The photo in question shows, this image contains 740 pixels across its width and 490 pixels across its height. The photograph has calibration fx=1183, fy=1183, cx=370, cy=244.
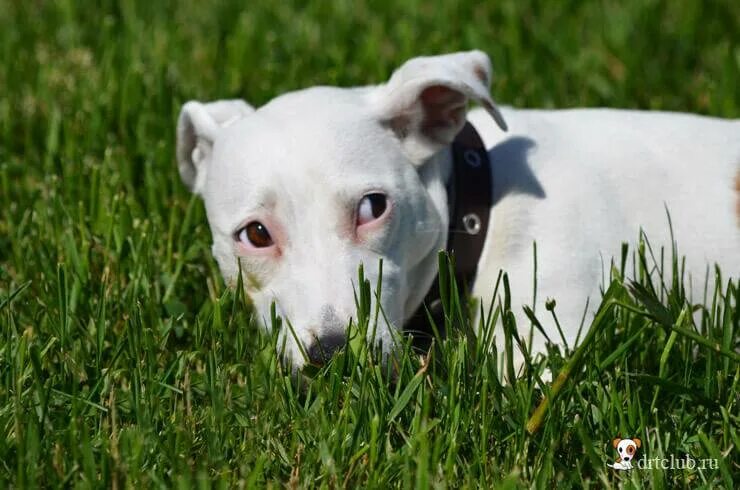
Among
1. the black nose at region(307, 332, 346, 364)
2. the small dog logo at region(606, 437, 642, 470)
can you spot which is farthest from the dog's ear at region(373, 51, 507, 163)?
the small dog logo at region(606, 437, 642, 470)

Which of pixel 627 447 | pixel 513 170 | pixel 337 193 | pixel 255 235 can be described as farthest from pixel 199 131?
pixel 627 447

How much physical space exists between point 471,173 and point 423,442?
1.26 meters

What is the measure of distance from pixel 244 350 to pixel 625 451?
1128 mm

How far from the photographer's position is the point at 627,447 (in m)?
3.05

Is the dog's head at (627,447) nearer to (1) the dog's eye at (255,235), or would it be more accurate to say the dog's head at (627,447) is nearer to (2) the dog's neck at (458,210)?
(2) the dog's neck at (458,210)

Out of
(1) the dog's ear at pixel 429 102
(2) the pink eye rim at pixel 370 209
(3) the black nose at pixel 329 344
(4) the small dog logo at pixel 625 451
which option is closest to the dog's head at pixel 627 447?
(4) the small dog logo at pixel 625 451

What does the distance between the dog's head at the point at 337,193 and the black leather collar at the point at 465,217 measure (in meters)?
0.07

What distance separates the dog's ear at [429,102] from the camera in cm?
372

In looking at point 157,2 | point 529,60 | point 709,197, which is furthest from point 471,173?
point 157,2

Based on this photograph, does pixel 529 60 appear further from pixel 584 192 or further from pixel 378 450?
pixel 378 450

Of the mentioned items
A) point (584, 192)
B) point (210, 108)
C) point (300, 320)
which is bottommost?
point (300, 320)

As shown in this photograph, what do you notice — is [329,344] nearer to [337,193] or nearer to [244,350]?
[244,350]

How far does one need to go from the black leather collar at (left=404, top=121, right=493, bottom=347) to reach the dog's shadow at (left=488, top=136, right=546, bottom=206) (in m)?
0.04

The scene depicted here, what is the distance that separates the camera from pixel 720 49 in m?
6.04
